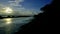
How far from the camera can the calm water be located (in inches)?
89.2

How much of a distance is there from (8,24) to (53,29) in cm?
78

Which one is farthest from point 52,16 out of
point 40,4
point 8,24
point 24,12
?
point 8,24

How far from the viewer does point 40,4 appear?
2340 millimetres

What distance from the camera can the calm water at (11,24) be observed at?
2266 mm

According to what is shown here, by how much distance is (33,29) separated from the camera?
2330mm

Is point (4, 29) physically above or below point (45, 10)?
below

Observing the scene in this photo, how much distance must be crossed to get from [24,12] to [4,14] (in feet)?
1.12

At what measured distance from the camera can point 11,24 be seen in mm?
2301

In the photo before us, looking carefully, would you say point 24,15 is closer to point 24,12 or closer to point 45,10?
point 24,12

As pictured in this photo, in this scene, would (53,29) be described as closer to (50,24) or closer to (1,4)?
(50,24)

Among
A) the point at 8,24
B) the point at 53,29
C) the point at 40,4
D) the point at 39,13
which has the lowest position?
the point at 53,29

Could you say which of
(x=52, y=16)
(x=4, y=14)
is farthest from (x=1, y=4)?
(x=52, y=16)

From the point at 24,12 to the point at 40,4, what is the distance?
0.32 m

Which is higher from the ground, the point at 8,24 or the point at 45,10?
the point at 45,10
